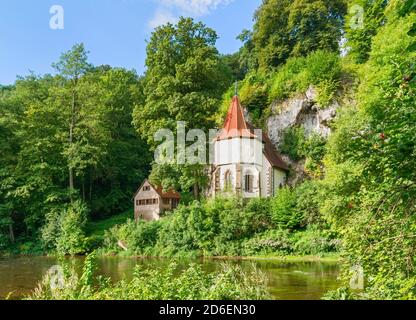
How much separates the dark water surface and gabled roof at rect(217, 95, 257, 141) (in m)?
10.5

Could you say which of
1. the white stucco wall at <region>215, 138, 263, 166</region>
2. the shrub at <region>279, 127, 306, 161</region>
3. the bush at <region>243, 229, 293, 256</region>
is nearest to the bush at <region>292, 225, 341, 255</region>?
the bush at <region>243, 229, 293, 256</region>

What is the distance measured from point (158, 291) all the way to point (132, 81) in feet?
135

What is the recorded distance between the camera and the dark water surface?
12622 mm

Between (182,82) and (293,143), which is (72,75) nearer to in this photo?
(182,82)

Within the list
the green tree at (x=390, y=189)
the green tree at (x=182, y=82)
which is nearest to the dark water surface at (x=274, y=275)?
the green tree at (x=390, y=189)

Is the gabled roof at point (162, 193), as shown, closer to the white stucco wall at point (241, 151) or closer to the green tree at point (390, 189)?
the white stucco wall at point (241, 151)

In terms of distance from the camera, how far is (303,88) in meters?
31.5

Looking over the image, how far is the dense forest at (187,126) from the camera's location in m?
24.1

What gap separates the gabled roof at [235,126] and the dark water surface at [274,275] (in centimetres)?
1052

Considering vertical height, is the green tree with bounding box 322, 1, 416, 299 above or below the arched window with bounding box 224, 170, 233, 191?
below

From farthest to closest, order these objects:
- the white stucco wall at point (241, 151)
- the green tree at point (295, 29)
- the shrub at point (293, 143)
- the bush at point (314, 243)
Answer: the green tree at point (295, 29), the shrub at point (293, 143), the white stucco wall at point (241, 151), the bush at point (314, 243)

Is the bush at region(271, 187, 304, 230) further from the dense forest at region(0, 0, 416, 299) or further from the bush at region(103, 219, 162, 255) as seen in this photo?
the bush at region(103, 219, 162, 255)
